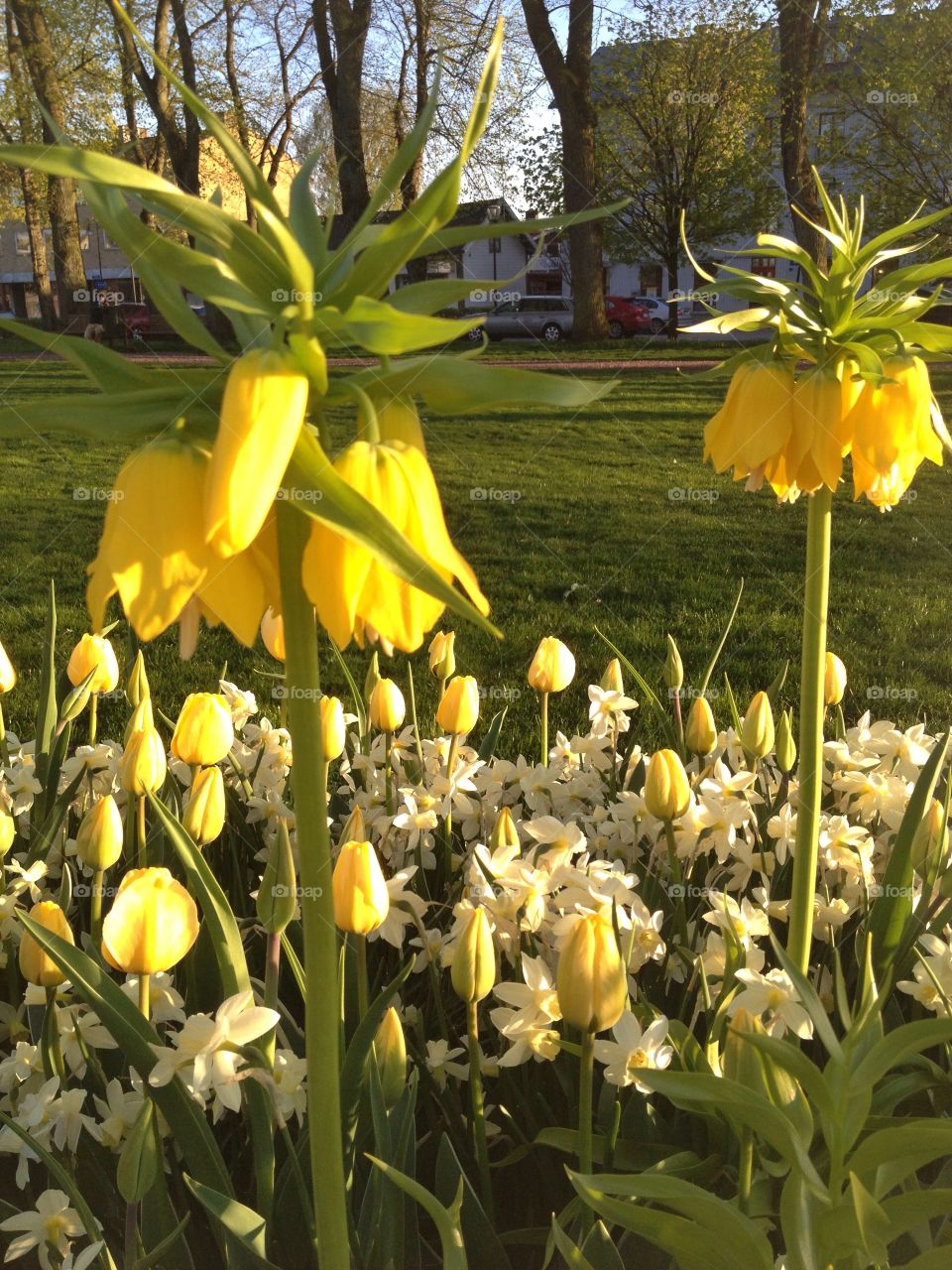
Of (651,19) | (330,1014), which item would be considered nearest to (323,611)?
(330,1014)

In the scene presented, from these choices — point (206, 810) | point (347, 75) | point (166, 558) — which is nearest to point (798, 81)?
point (347, 75)

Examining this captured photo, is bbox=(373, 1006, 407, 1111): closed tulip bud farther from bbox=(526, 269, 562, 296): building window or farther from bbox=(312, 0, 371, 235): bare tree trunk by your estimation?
bbox=(526, 269, 562, 296): building window

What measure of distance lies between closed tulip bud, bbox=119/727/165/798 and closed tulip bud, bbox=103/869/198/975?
406 millimetres

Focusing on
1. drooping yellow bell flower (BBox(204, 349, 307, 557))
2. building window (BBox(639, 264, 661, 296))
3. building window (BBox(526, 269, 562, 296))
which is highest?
building window (BBox(526, 269, 562, 296))

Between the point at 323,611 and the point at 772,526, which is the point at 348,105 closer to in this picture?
the point at 772,526

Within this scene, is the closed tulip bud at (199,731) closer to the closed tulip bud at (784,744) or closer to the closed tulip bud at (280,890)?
the closed tulip bud at (280,890)

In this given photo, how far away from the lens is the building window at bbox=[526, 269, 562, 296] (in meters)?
29.3

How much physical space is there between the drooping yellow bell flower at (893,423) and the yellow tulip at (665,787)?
38 centimetres

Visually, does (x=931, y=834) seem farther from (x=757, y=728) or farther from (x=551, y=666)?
(x=551, y=666)

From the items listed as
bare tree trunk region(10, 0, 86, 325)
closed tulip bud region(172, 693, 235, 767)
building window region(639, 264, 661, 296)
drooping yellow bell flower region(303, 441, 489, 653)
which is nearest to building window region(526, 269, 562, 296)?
building window region(639, 264, 661, 296)

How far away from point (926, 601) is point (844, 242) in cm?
328

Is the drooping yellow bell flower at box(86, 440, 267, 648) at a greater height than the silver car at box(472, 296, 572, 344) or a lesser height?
lesser

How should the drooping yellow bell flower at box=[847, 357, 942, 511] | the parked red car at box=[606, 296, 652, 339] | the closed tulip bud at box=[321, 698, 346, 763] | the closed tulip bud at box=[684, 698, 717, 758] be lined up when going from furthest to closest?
the parked red car at box=[606, 296, 652, 339], the closed tulip bud at box=[684, 698, 717, 758], the closed tulip bud at box=[321, 698, 346, 763], the drooping yellow bell flower at box=[847, 357, 942, 511]

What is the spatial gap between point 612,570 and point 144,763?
11.2 ft
